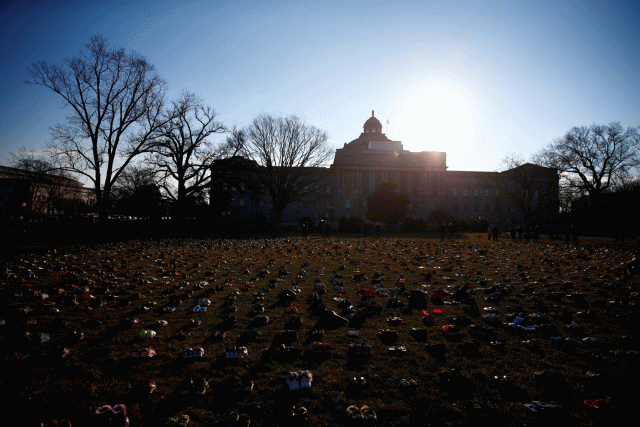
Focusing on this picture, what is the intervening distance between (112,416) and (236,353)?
4.35ft

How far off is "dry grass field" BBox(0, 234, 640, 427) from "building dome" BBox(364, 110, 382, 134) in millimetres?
89169

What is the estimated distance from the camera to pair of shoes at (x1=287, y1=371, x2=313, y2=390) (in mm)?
3025

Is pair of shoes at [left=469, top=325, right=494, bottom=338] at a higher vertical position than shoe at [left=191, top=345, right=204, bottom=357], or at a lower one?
higher

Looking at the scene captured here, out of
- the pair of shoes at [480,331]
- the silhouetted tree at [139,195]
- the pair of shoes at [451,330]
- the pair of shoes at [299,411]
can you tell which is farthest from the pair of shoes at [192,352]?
the silhouetted tree at [139,195]

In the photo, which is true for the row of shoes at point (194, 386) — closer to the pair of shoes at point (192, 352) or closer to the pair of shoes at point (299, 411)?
the pair of shoes at point (192, 352)

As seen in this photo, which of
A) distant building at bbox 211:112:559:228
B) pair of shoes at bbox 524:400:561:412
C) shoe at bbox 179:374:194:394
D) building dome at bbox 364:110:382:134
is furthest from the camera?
building dome at bbox 364:110:382:134

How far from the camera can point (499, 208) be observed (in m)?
84.9

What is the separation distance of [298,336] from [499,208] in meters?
92.5

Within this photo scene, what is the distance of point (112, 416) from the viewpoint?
8.17 feet

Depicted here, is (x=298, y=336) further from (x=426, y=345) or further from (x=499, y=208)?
(x=499, y=208)

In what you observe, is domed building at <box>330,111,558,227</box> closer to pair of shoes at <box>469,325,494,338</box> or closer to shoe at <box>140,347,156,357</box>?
pair of shoes at <box>469,325,494,338</box>

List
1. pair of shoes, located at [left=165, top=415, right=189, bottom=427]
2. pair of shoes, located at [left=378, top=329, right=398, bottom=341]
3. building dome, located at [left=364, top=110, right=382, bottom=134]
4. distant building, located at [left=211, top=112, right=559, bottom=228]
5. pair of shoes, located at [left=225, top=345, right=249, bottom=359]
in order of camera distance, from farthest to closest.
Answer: building dome, located at [left=364, top=110, right=382, bottom=134] → distant building, located at [left=211, top=112, right=559, bottom=228] → pair of shoes, located at [left=378, top=329, right=398, bottom=341] → pair of shoes, located at [left=225, top=345, right=249, bottom=359] → pair of shoes, located at [left=165, top=415, right=189, bottom=427]

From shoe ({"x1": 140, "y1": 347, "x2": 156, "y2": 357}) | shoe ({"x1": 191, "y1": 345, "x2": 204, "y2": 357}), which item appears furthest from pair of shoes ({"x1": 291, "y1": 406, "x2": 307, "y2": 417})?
shoe ({"x1": 140, "y1": 347, "x2": 156, "y2": 357})

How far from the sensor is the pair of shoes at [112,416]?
2.45 meters
